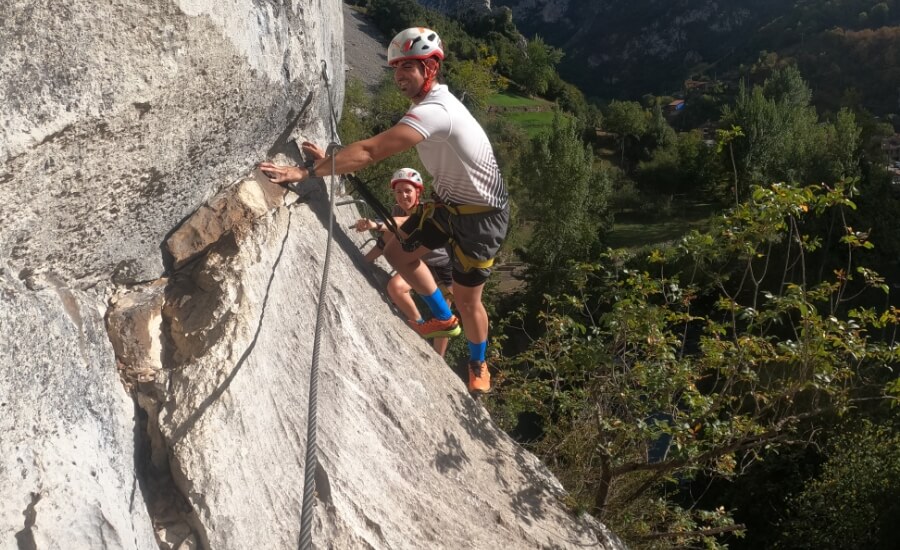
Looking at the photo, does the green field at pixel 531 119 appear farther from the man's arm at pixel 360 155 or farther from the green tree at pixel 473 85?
the man's arm at pixel 360 155

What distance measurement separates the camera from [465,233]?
14.6ft

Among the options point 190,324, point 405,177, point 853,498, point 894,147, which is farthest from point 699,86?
point 190,324

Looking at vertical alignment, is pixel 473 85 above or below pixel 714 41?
above

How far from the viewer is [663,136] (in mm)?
49500

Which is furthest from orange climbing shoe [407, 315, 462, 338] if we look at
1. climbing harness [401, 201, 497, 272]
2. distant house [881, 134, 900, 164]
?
distant house [881, 134, 900, 164]

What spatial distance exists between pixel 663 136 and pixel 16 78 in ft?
169

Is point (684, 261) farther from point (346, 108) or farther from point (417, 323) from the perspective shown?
point (346, 108)

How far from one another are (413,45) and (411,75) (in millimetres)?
180

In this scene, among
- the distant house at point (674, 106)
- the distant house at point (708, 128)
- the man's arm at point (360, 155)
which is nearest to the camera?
the man's arm at point (360, 155)

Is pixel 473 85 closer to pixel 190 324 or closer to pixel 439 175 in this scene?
pixel 439 175

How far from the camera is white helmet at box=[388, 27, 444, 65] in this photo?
12.7 ft

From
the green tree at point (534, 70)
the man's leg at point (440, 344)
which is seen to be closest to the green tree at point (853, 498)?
the man's leg at point (440, 344)

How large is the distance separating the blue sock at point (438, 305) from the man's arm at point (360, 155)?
1378 millimetres

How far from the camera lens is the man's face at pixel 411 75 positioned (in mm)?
3975
